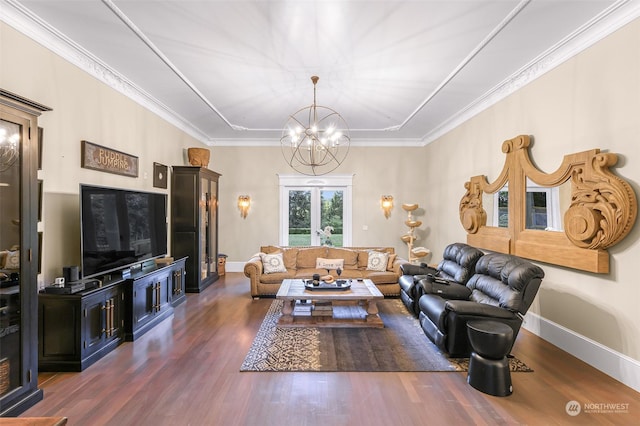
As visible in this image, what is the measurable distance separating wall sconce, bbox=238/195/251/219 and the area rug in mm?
3924

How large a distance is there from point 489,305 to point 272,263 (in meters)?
3.61

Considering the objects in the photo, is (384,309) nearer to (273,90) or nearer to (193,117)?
(273,90)

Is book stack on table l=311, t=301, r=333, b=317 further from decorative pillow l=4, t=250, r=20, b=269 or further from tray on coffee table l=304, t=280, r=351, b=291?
decorative pillow l=4, t=250, r=20, b=269

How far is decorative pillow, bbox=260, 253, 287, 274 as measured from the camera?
5.67 meters

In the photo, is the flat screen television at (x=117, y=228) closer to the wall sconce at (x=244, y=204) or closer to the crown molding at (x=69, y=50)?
the crown molding at (x=69, y=50)

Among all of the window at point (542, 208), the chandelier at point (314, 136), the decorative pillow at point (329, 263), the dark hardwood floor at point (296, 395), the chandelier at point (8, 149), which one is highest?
the chandelier at point (314, 136)

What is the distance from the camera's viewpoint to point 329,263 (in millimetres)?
5852

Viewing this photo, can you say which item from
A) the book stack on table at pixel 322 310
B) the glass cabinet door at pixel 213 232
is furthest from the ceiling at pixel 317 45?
the book stack on table at pixel 322 310

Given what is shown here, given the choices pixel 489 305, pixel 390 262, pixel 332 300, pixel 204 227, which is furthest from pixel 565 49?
pixel 204 227

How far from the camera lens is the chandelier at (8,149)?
7.52ft

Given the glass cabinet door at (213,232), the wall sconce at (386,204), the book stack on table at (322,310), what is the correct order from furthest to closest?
the wall sconce at (386,204) → the glass cabinet door at (213,232) → the book stack on table at (322,310)

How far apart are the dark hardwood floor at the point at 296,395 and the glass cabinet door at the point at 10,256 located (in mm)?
415

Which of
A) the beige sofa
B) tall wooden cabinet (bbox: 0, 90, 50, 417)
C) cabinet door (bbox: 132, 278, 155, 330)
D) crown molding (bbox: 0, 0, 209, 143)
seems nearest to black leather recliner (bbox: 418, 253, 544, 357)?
the beige sofa

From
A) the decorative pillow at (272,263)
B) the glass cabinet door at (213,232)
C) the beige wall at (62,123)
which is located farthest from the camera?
the glass cabinet door at (213,232)
